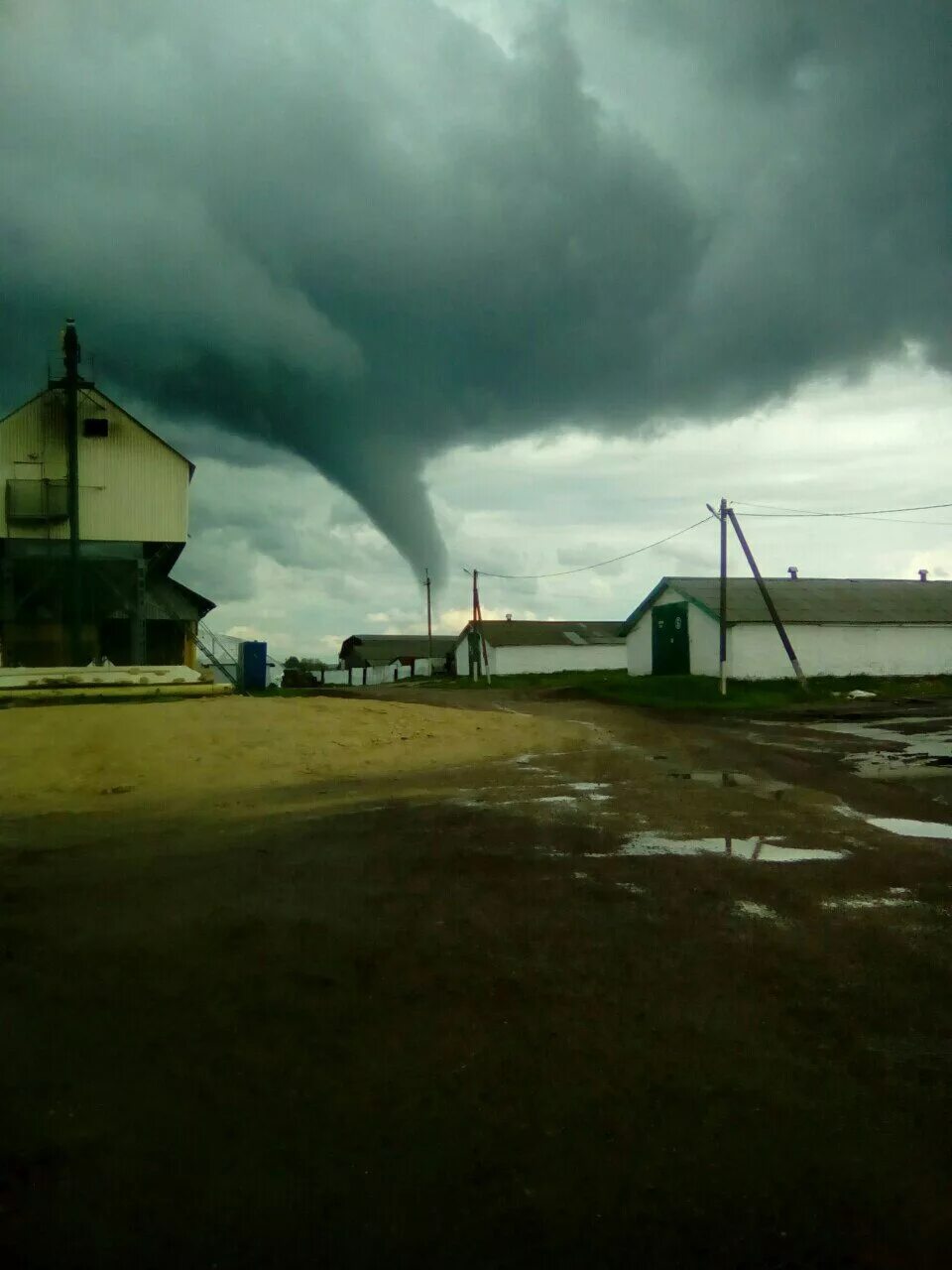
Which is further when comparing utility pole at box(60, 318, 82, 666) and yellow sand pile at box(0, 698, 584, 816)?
utility pole at box(60, 318, 82, 666)

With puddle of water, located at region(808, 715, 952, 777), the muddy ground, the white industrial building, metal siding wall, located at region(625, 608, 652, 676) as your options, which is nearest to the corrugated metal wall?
puddle of water, located at region(808, 715, 952, 777)

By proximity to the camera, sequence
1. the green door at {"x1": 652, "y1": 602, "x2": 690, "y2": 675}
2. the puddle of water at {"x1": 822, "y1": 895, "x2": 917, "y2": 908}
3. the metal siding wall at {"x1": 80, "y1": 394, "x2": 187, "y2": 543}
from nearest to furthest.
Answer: the puddle of water at {"x1": 822, "y1": 895, "x2": 917, "y2": 908}, the metal siding wall at {"x1": 80, "y1": 394, "x2": 187, "y2": 543}, the green door at {"x1": 652, "y1": 602, "x2": 690, "y2": 675}

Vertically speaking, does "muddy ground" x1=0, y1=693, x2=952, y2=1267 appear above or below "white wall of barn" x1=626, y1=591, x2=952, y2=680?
below

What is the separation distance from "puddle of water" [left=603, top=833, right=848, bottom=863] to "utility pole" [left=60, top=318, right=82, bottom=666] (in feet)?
84.4

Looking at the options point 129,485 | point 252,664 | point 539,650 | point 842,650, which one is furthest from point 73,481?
point 539,650

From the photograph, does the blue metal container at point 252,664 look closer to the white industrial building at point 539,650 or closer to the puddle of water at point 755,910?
the white industrial building at point 539,650

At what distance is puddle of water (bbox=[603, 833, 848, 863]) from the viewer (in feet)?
21.8

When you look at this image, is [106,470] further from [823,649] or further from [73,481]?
[823,649]

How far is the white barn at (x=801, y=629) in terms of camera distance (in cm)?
3681

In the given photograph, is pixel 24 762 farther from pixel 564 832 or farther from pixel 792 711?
pixel 792 711

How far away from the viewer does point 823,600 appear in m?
40.4

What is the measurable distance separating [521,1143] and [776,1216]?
72 centimetres

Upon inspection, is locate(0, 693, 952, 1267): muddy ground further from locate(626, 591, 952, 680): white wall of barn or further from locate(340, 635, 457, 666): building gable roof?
locate(340, 635, 457, 666): building gable roof

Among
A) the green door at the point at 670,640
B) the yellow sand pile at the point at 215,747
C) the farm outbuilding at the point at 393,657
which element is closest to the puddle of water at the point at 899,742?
the yellow sand pile at the point at 215,747
